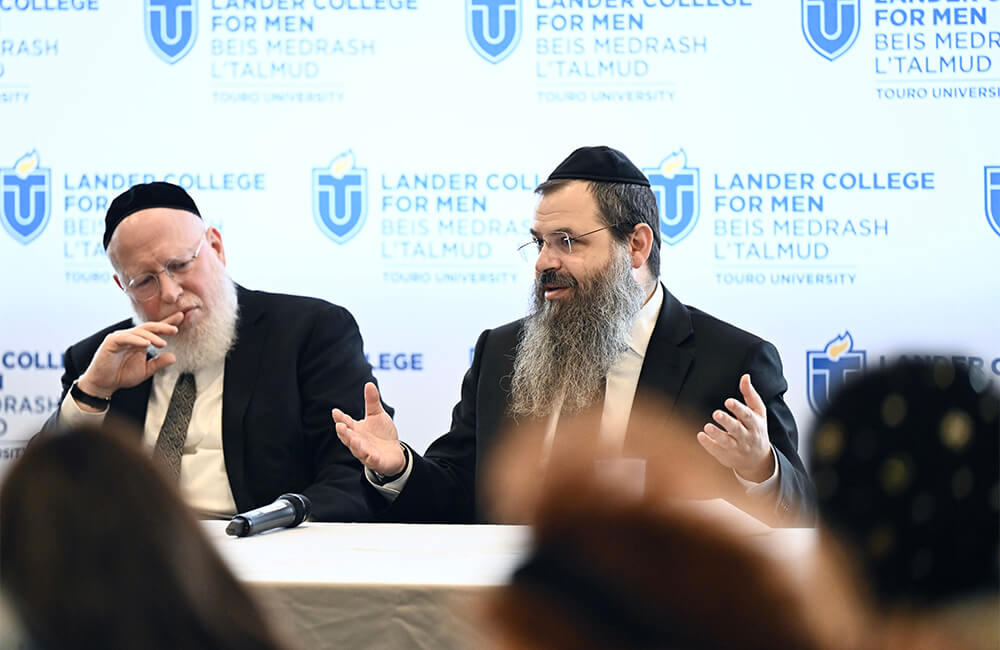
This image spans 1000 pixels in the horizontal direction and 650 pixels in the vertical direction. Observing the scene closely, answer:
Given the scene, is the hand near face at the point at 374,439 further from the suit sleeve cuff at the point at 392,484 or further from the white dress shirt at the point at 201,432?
the white dress shirt at the point at 201,432

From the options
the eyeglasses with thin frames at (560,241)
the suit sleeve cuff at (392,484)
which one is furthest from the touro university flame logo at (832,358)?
the suit sleeve cuff at (392,484)

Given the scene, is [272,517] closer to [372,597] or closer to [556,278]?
[372,597]

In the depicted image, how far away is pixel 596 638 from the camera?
506mm

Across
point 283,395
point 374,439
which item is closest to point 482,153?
point 283,395

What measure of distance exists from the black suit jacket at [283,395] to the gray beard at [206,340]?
0.03m

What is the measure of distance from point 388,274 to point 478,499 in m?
1.32

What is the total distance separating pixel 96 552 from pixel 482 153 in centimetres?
359

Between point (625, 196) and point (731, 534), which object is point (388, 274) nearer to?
point (625, 196)

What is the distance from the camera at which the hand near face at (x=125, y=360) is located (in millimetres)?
3170

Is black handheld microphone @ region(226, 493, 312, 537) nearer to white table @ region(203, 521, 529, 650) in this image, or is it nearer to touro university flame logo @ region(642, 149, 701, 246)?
white table @ region(203, 521, 529, 650)

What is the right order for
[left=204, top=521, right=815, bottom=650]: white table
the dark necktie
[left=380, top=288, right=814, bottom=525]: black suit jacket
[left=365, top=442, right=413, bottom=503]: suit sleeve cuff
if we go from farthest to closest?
the dark necktie
[left=380, top=288, right=814, bottom=525]: black suit jacket
[left=365, top=442, right=413, bottom=503]: suit sleeve cuff
[left=204, top=521, right=815, bottom=650]: white table

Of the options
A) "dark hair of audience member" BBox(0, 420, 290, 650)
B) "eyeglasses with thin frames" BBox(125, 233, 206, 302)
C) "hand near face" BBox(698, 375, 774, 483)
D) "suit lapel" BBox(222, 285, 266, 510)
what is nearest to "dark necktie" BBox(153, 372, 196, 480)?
"suit lapel" BBox(222, 285, 266, 510)

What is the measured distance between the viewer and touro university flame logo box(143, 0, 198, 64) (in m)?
4.23

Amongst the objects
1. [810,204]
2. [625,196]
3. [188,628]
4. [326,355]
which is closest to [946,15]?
[810,204]
